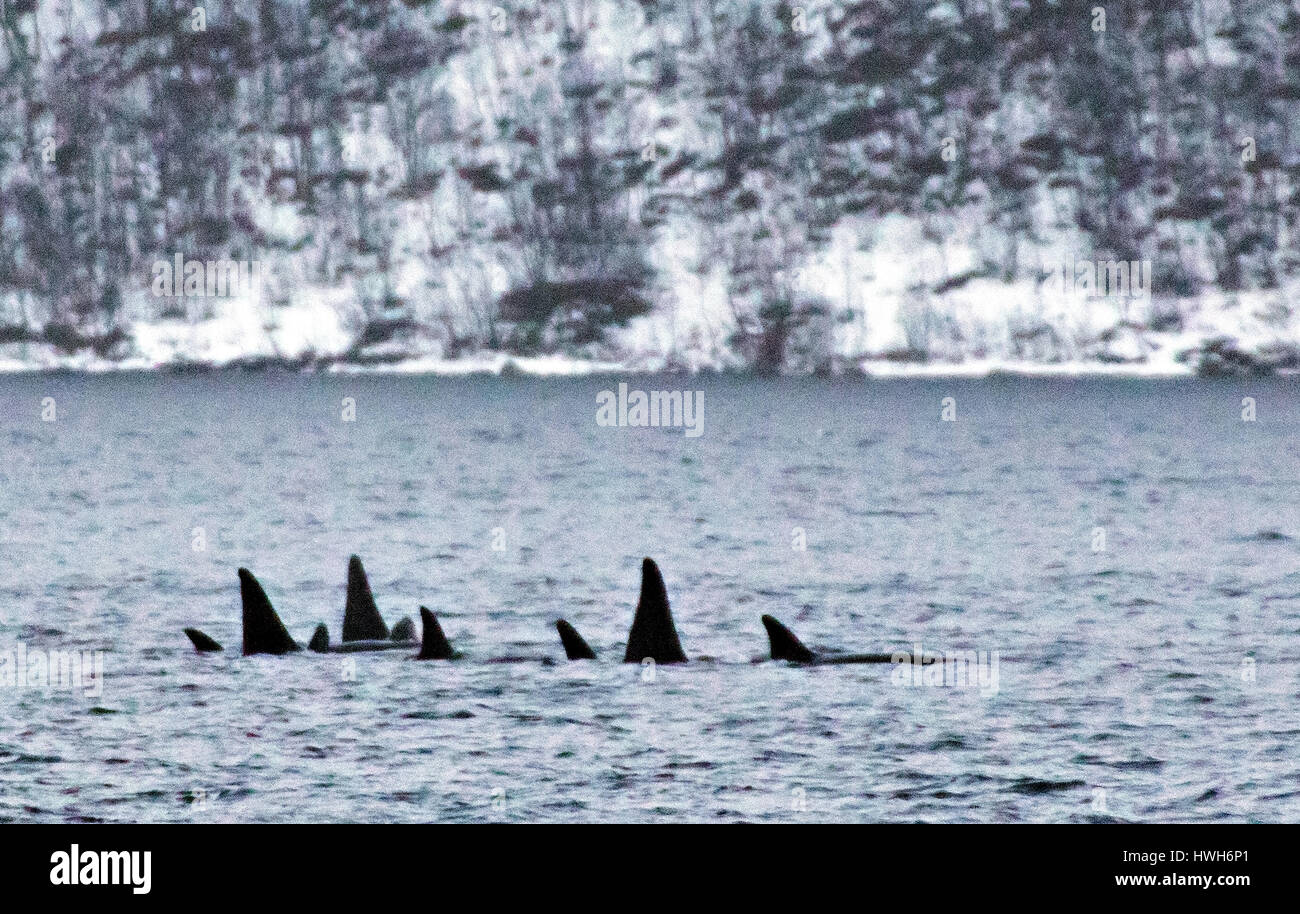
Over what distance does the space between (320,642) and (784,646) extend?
692cm

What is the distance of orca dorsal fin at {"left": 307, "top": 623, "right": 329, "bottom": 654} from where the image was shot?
107 ft

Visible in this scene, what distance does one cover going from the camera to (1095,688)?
1192 inches

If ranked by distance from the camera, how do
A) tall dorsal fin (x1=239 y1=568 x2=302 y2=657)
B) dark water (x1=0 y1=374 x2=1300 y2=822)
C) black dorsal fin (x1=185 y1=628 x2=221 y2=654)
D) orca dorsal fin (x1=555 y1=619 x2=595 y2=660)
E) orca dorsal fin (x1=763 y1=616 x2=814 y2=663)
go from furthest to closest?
black dorsal fin (x1=185 y1=628 x2=221 y2=654) → orca dorsal fin (x1=555 y1=619 x2=595 y2=660) → tall dorsal fin (x1=239 y1=568 x2=302 y2=657) → orca dorsal fin (x1=763 y1=616 x2=814 y2=663) → dark water (x1=0 y1=374 x2=1300 y2=822)

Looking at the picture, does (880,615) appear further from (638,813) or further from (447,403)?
(447,403)

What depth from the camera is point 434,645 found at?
3272 centimetres

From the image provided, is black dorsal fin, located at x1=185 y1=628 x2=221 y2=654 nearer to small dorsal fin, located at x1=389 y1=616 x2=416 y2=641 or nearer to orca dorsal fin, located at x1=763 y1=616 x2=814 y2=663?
small dorsal fin, located at x1=389 y1=616 x2=416 y2=641

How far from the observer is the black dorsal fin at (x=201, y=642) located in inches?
1323

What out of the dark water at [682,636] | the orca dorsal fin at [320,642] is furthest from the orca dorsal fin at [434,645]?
the orca dorsal fin at [320,642]

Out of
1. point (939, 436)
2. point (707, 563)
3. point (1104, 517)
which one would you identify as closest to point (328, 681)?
point (707, 563)

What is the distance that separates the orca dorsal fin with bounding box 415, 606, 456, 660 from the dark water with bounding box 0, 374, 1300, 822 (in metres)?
0.49

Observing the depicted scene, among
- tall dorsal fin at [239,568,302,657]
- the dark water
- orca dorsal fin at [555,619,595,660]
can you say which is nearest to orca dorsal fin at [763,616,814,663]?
the dark water

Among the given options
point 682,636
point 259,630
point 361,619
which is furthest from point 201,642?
point 682,636

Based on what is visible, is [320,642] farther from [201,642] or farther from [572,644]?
[572,644]

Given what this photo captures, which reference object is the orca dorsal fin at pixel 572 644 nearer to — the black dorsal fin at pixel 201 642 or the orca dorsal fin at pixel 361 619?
the orca dorsal fin at pixel 361 619
